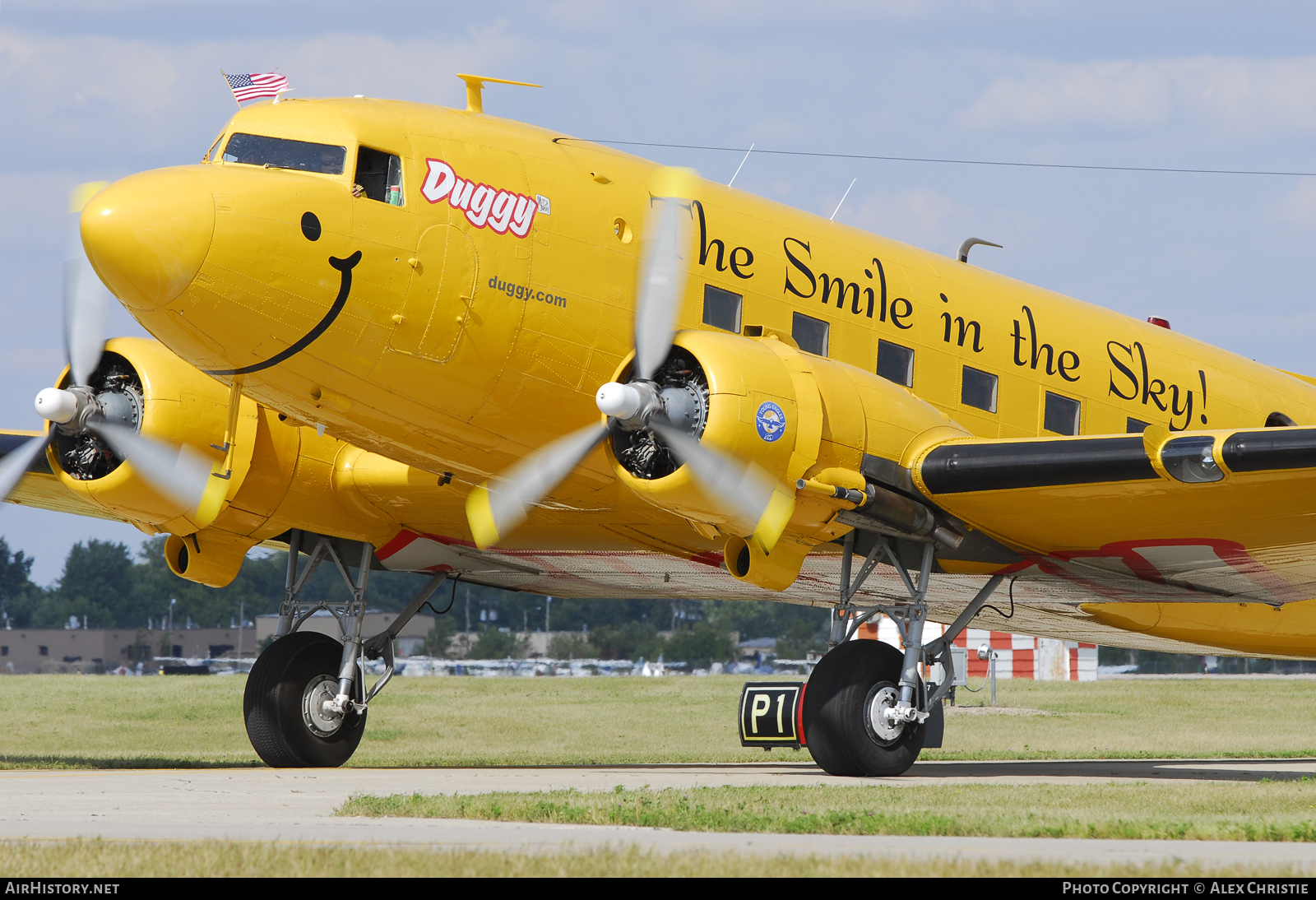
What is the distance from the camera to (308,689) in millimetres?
14867

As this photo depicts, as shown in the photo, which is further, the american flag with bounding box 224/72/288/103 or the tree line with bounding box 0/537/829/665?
the tree line with bounding box 0/537/829/665

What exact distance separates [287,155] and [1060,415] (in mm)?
8286

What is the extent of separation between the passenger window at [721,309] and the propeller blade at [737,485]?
175cm

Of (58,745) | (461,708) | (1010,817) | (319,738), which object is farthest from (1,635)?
(1010,817)

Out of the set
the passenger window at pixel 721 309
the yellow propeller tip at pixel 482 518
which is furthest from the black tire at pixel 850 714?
the yellow propeller tip at pixel 482 518

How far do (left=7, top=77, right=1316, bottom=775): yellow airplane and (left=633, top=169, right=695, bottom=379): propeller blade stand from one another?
0.10 ft

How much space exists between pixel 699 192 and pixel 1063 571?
17.7ft

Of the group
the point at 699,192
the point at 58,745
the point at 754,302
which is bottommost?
the point at 58,745

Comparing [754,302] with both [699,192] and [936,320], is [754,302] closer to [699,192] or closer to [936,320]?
[699,192]

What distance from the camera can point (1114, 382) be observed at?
639 inches

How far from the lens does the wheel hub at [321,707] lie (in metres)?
14.8

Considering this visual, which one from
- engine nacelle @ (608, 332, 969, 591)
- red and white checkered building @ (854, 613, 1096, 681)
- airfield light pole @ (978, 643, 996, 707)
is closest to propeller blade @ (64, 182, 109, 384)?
engine nacelle @ (608, 332, 969, 591)

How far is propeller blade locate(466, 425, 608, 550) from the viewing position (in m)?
12.4

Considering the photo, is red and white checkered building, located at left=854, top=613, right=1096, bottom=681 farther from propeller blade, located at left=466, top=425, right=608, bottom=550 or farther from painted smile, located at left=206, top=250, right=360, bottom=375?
painted smile, located at left=206, top=250, right=360, bottom=375
